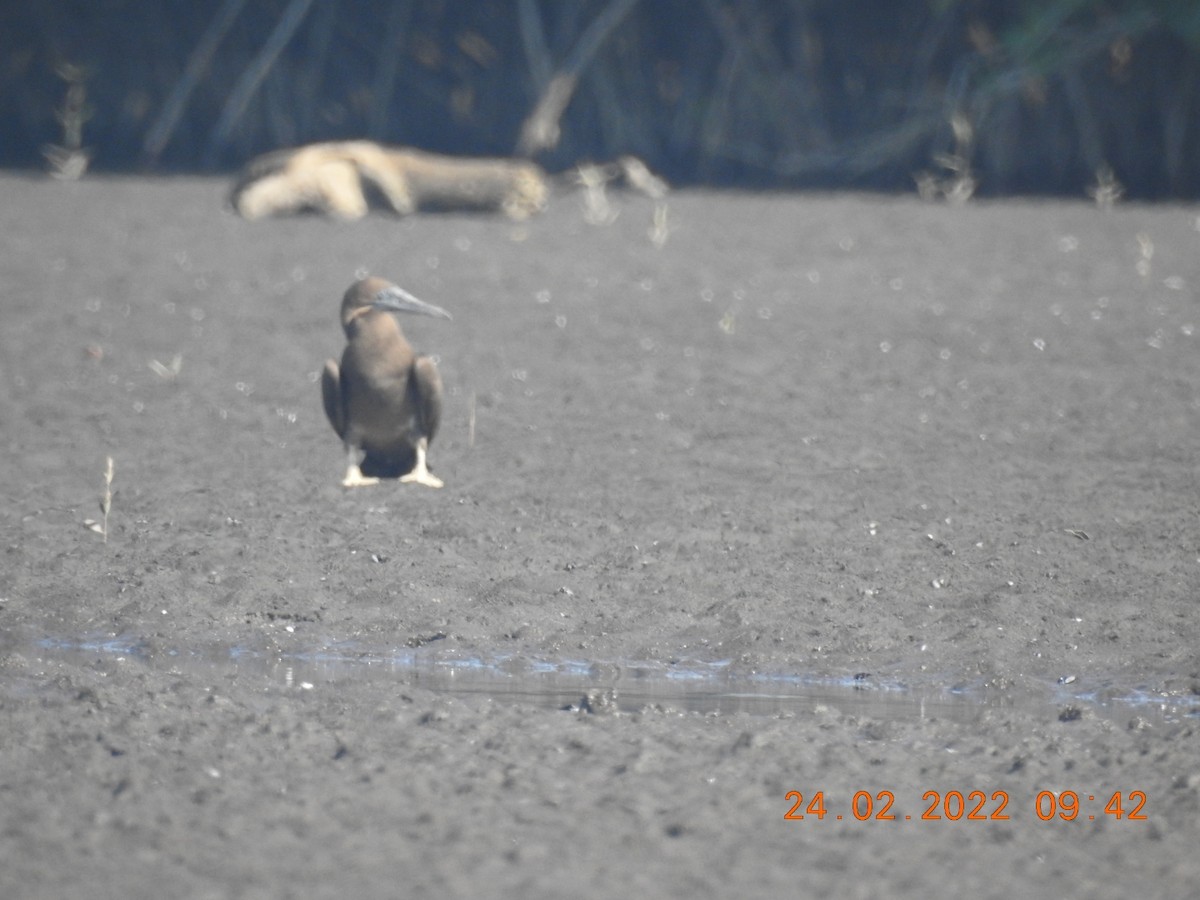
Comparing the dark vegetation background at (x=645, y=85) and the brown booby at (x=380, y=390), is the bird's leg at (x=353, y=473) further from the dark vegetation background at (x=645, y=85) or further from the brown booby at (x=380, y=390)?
the dark vegetation background at (x=645, y=85)

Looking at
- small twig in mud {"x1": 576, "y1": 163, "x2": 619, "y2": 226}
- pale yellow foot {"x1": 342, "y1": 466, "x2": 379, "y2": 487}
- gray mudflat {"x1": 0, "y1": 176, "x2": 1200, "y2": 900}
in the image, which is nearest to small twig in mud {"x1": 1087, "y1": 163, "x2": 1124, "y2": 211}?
gray mudflat {"x1": 0, "y1": 176, "x2": 1200, "y2": 900}

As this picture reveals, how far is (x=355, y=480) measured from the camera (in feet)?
18.8

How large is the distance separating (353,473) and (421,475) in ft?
0.76

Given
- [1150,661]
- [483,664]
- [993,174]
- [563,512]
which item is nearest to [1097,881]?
[1150,661]

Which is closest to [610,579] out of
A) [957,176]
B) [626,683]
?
[626,683]

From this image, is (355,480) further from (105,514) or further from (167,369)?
(167,369)

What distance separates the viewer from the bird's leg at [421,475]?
226 inches

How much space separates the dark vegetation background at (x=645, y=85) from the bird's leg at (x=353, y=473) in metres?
8.75

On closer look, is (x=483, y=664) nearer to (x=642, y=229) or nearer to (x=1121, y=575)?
(x=1121, y=575)

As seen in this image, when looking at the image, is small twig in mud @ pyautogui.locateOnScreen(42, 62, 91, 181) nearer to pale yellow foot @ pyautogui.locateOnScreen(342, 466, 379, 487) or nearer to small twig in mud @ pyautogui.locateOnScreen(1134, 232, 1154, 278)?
small twig in mud @ pyautogui.locateOnScreen(1134, 232, 1154, 278)

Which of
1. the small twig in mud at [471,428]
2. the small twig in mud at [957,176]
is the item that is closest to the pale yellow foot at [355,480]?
the small twig in mud at [471,428]

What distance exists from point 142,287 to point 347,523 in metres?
4.11

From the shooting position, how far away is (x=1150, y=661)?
444 cm
